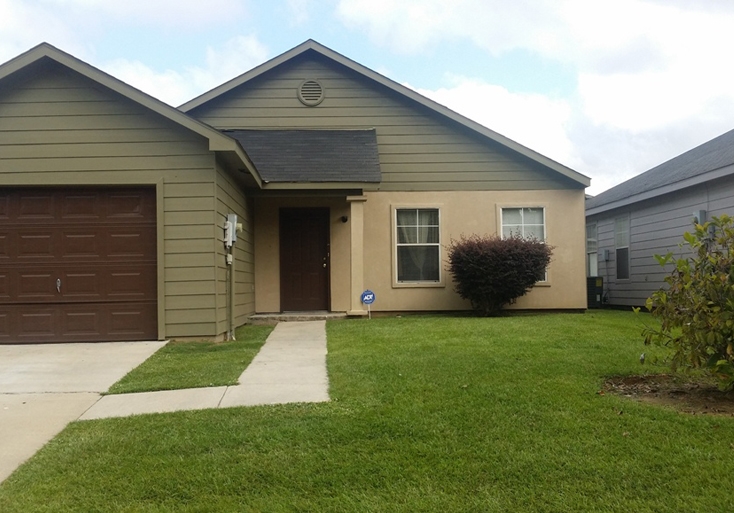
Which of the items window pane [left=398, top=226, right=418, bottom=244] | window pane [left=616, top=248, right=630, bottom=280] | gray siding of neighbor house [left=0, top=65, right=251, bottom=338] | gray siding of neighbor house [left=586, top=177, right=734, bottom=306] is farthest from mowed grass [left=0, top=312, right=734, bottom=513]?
window pane [left=616, top=248, right=630, bottom=280]

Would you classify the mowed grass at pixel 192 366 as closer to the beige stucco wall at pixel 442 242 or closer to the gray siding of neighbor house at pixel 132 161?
the gray siding of neighbor house at pixel 132 161

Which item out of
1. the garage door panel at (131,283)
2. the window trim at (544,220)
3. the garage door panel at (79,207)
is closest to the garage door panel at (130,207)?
the garage door panel at (79,207)

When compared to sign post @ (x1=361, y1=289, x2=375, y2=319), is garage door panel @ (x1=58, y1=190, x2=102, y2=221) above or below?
above

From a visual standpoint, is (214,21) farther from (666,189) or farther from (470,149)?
(666,189)

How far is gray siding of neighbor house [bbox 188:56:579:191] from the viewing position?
40.7 feet

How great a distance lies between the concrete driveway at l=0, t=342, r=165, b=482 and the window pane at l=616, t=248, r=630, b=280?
12.6 m

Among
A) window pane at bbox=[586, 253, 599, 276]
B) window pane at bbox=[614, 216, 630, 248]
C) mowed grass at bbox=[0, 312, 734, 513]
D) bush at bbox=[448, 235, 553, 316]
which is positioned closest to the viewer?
mowed grass at bbox=[0, 312, 734, 513]

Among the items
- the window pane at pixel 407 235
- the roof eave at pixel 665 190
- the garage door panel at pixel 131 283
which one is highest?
the roof eave at pixel 665 190

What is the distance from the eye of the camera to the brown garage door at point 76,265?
8500 mm

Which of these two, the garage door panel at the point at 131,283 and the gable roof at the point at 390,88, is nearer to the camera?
the garage door panel at the point at 131,283

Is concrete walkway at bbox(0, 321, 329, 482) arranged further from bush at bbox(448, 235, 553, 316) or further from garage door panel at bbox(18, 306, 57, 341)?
bush at bbox(448, 235, 553, 316)

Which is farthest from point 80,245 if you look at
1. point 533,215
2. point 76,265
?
point 533,215

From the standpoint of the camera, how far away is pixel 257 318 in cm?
1116

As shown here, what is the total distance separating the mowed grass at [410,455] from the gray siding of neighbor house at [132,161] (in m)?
3.79
